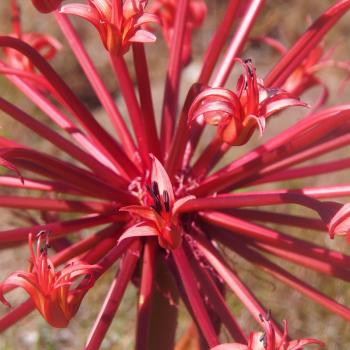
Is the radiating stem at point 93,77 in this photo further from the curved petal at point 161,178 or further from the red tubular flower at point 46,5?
the curved petal at point 161,178

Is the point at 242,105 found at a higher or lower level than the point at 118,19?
lower

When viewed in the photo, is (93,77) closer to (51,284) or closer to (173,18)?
(173,18)

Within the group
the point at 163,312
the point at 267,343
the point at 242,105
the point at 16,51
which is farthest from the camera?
the point at 16,51

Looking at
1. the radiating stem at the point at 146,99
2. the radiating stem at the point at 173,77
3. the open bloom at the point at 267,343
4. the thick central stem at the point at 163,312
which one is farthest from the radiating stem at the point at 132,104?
the open bloom at the point at 267,343

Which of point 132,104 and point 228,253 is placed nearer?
point 132,104

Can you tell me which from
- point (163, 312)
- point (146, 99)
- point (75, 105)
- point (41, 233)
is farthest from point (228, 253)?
point (41, 233)

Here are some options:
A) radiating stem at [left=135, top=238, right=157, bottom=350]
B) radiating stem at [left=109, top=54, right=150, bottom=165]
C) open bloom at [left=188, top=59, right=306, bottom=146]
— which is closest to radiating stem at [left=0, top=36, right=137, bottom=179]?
radiating stem at [left=109, top=54, right=150, bottom=165]

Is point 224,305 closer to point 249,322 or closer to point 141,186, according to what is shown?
point 141,186

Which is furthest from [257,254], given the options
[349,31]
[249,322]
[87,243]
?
[349,31]
